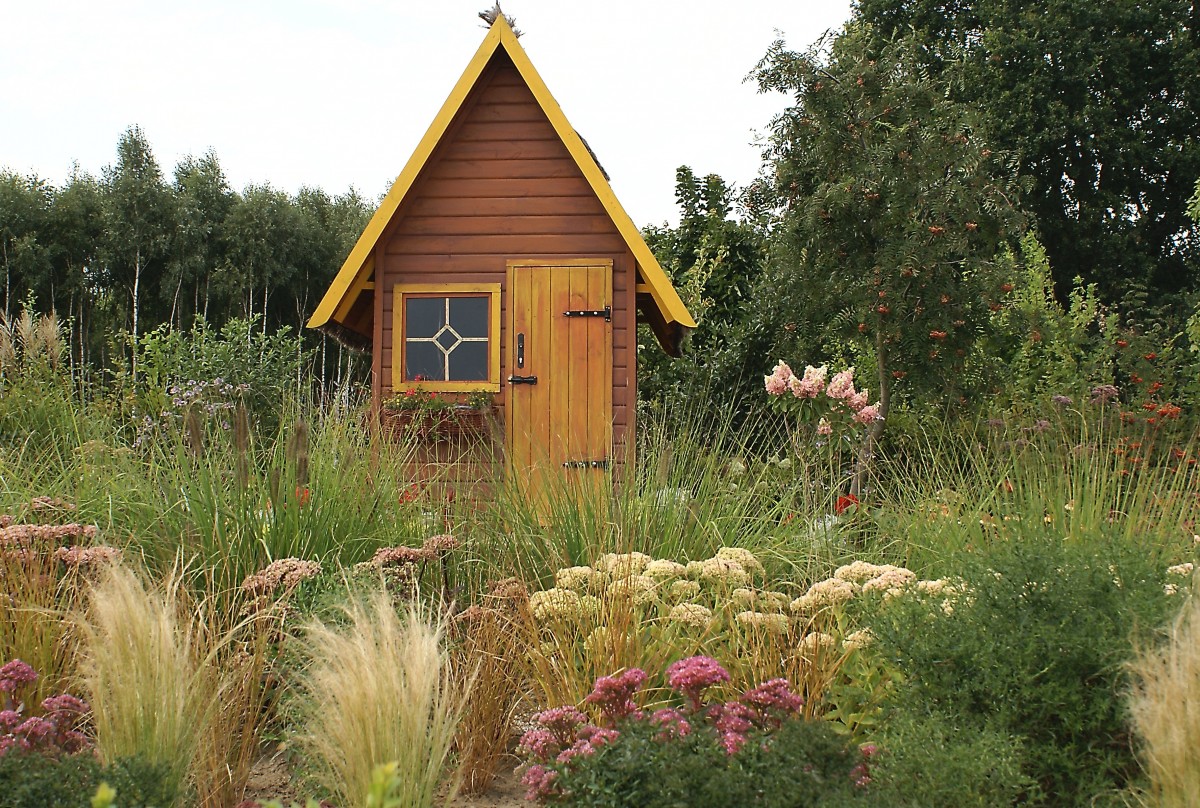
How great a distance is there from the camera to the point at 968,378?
995cm

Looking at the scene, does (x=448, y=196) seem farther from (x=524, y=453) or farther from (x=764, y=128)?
(x=764, y=128)

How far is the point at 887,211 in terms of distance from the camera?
910 centimetres

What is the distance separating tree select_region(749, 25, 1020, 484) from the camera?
904 centimetres

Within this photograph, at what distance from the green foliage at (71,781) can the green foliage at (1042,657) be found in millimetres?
1933

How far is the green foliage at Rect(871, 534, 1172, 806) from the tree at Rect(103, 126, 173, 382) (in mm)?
25802

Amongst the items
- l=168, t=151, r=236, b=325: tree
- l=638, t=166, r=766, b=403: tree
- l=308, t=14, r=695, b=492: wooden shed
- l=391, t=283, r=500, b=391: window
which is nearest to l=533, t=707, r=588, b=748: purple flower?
l=308, t=14, r=695, b=492: wooden shed

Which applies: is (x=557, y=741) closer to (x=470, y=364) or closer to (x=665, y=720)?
(x=665, y=720)

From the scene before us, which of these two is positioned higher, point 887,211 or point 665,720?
point 887,211

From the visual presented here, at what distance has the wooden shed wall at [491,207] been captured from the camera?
895 cm

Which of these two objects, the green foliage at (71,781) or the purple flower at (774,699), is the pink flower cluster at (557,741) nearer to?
the purple flower at (774,699)

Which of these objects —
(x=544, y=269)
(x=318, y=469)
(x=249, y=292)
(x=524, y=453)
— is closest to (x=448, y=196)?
(x=544, y=269)

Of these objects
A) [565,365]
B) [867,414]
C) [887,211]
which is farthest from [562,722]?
[887,211]

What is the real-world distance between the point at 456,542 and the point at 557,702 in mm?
1075

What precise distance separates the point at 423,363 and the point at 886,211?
4089mm
